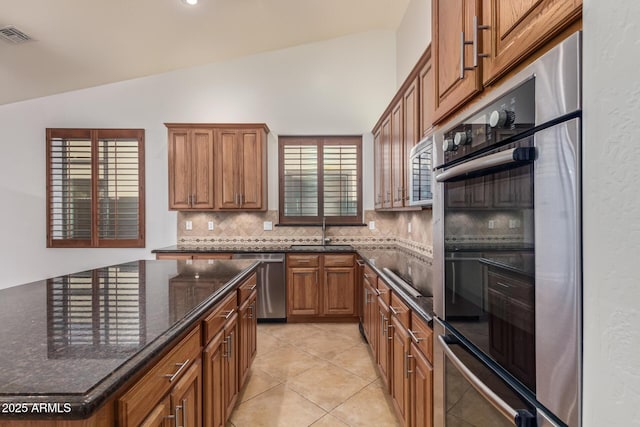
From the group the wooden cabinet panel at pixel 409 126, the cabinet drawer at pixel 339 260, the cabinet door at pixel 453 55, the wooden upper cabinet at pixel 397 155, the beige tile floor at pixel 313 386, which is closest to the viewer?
the cabinet door at pixel 453 55

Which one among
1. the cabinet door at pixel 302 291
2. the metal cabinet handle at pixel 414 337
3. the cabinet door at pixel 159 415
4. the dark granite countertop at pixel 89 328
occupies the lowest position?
the cabinet door at pixel 302 291

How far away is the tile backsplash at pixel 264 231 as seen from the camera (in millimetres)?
4605

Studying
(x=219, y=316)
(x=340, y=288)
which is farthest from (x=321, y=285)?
(x=219, y=316)

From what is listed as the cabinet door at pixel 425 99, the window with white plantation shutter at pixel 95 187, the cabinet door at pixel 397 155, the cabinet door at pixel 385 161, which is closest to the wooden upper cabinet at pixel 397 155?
the cabinet door at pixel 397 155

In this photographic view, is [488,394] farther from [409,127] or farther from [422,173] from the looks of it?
[409,127]

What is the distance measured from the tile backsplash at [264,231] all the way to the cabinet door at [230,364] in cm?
254

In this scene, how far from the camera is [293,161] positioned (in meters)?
4.71

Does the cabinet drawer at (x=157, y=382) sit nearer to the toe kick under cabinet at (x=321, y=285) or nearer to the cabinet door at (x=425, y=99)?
the cabinet door at (x=425, y=99)

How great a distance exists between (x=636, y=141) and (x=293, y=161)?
436 cm

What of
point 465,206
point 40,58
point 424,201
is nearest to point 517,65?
point 465,206

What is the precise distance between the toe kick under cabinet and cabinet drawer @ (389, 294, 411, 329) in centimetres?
191

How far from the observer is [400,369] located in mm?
1931

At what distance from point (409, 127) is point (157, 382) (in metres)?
2.44

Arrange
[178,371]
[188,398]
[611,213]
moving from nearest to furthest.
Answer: [611,213]
[178,371]
[188,398]
